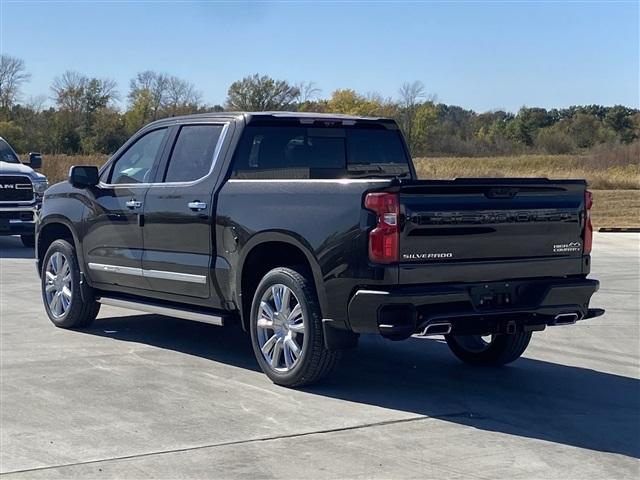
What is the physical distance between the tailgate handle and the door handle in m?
2.34

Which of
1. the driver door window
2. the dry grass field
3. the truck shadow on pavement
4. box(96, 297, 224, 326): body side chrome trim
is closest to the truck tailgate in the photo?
the truck shadow on pavement

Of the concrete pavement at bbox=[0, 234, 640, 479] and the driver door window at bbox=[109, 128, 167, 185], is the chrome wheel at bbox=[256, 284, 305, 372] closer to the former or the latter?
the concrete pavement at bbox=[0, 234, 640, 479]

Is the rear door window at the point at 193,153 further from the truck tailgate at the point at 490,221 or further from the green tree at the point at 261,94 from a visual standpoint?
the green tree at the point at 261,94

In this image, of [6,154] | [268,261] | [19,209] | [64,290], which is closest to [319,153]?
[268,261]

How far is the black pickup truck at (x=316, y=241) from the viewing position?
6441 mm

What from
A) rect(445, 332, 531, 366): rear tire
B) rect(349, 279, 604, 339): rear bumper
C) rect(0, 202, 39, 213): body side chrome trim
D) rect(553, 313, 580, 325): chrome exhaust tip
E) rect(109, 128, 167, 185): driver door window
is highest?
rect(109, 128, 167, 185): driver door window

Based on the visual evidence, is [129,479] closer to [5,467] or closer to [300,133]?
[5,467]

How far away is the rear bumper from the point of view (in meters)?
6.38

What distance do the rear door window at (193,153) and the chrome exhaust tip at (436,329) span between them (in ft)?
7.99

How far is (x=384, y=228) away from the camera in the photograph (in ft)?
20.8

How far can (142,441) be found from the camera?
584 cm

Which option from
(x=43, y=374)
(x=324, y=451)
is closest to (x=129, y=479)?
(x=324, y=451)

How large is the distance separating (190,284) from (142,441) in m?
2.30

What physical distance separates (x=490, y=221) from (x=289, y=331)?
1.65 meters
